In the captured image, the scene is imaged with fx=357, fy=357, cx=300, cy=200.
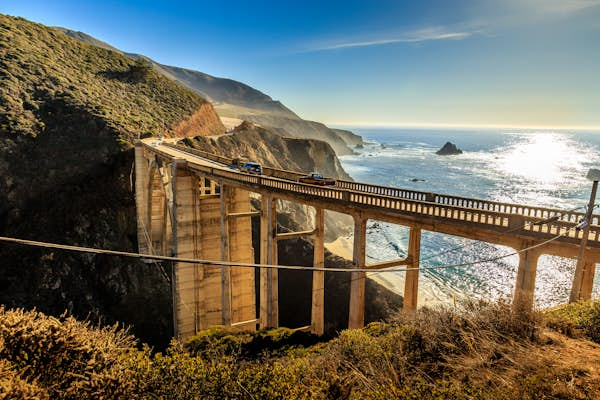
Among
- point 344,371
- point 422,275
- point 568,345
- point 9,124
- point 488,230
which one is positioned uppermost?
point 9,124

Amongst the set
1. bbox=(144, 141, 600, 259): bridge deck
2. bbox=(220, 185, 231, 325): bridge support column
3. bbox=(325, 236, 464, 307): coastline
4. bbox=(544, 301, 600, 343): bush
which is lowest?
bbox=(325, 236, 464, 307): coastline

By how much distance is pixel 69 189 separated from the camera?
148 ft

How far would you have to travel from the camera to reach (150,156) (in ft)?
130

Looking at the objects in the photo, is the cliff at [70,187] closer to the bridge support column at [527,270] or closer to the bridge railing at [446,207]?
the bridge railing at [446,207]

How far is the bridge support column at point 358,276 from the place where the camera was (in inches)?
671

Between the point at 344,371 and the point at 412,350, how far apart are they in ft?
7.17

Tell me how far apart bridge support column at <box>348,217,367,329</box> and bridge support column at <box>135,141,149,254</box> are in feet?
109

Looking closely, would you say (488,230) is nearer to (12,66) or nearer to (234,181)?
(234,181)

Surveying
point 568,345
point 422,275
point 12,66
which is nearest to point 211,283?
point 568,345

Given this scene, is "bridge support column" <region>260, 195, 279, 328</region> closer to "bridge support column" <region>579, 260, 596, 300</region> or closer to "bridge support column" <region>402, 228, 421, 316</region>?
"bridge support column" <region>402, 228, 421, 316</region>

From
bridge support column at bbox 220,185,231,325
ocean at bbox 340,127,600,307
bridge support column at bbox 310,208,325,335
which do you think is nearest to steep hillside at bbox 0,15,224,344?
bridge support column at bbox 220,185,231,325

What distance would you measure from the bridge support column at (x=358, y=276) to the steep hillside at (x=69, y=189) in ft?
90.9

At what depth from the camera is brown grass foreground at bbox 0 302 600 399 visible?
805cm

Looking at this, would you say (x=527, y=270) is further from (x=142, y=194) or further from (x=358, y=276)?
(x=142, y=194)
